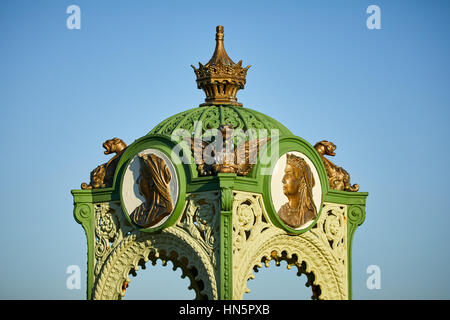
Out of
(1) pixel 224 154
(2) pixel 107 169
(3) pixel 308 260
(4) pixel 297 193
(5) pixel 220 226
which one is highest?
(2) pixel 107 169

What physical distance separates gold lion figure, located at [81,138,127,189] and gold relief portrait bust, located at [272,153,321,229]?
445cm

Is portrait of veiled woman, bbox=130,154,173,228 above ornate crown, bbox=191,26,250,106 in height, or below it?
below

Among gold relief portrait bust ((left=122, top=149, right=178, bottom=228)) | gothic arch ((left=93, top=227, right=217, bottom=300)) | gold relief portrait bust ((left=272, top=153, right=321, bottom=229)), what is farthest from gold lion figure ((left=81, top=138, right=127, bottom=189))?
gold relief portrait bust ((left=272, top=153, right=321, bottom=229))

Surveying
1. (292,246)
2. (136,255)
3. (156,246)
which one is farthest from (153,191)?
(292,246)

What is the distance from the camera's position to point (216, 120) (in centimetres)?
3938

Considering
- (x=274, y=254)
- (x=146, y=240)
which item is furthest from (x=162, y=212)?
(x=274, y=254)

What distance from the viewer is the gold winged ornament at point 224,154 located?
37656 mm

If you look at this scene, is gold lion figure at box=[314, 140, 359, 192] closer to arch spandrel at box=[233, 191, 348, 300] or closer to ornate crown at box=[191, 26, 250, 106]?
arch spandrel at box=[233, 191, 348, 300]

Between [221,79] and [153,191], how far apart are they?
3977 millimetres

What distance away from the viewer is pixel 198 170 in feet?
125

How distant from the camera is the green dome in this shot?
39250 mm

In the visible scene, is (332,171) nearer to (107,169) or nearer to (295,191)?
(295,191)

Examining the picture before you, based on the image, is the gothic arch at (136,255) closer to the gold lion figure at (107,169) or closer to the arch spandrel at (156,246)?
the arch spandrel at (156,246)
